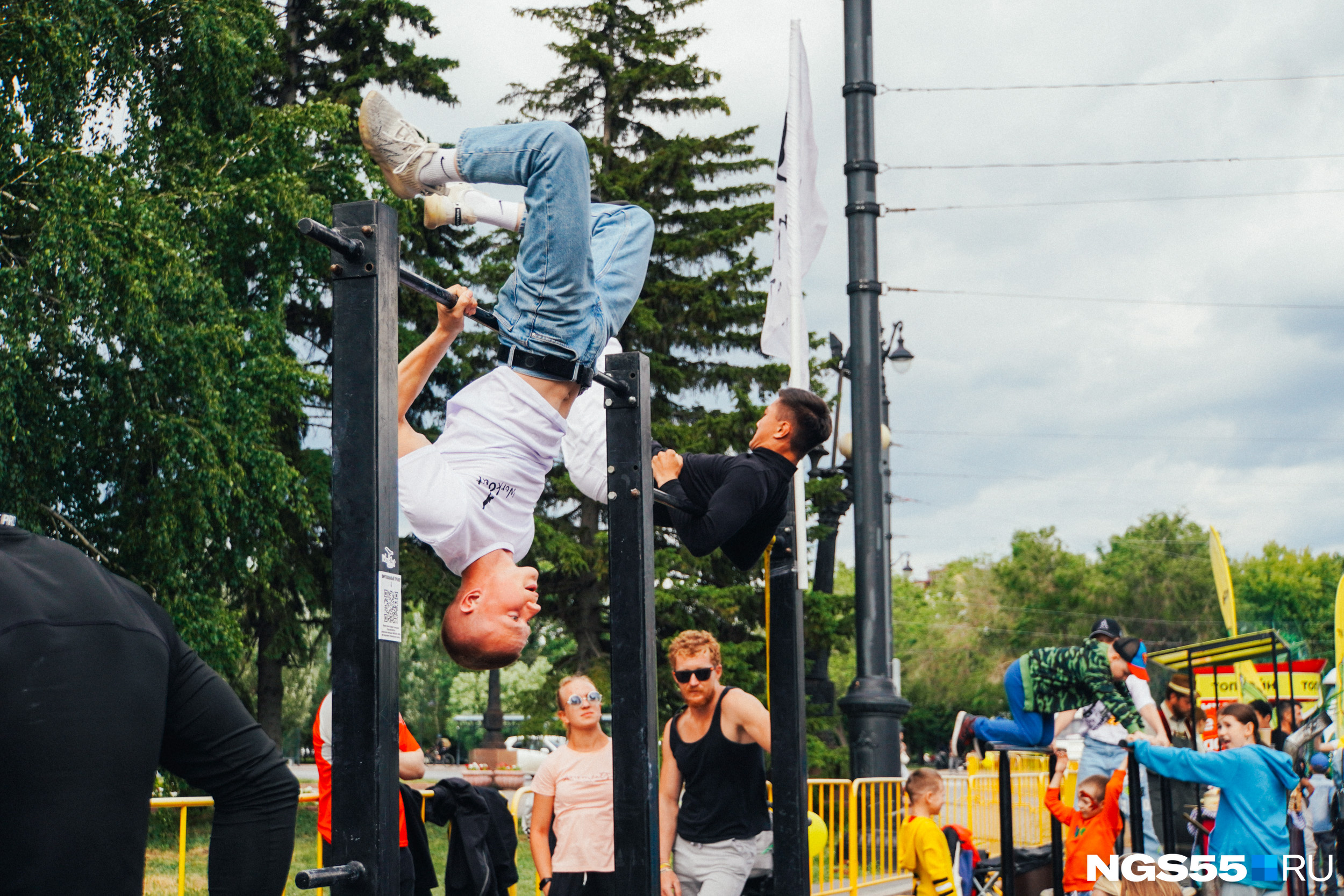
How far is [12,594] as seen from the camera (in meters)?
1.66

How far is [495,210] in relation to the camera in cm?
398

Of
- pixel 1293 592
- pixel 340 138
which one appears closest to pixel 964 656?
pixel 1293 592

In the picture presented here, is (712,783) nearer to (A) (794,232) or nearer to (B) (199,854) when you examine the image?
(A) (794,232)

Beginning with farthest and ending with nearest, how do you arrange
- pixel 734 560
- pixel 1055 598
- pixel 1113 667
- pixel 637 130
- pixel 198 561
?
pixel 1055 598 < pixel 637 130 < pixel 198 561 < pixel 1113 667 < pixel 734 560

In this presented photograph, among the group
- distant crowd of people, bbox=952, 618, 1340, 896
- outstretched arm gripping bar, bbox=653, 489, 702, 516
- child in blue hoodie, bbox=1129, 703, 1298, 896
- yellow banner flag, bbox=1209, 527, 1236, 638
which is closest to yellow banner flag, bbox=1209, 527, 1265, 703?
yellow banner flag, bbox=1209, 527, 1236, 638

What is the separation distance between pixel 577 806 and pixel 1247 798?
368 centimetres

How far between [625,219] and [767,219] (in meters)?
18.1

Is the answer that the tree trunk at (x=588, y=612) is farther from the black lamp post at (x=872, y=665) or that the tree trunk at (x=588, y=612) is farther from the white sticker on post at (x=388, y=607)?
the white sticker on post at (x=388, y=607)

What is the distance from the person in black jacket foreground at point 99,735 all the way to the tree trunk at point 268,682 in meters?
18.6

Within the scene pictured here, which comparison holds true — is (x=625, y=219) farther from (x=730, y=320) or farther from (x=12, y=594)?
(x=730, y=320)

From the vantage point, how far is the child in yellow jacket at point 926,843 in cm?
677

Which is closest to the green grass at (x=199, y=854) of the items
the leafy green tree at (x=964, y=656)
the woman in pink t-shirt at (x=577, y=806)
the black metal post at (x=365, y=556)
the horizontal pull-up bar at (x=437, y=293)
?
the black metal post at (x=365, y=556)

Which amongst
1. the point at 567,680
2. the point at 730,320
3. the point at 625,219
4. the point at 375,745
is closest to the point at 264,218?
the point at 730,320

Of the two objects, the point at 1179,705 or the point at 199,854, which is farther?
the point at 1179,705
